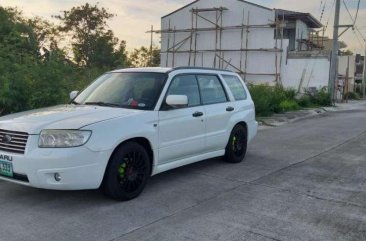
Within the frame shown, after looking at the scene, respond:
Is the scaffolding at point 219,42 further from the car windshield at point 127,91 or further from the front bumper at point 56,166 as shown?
the front bumper at point 56,166

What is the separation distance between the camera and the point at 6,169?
484cm

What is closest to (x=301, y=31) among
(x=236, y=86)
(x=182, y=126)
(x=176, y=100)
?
(x=236, y=86)

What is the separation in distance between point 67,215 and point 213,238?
1643 mm

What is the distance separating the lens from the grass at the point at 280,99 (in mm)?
16688

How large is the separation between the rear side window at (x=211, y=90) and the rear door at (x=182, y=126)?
16cm

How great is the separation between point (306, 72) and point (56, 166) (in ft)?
100

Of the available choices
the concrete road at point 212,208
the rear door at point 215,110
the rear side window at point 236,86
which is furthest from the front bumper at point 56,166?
the rear side window at point 236,86

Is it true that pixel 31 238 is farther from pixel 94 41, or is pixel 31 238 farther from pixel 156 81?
pixel 94 41

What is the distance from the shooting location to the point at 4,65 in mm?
8578

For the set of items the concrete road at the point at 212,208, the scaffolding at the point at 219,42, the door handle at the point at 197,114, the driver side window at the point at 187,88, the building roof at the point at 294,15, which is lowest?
the concrete road at the point at 212,208

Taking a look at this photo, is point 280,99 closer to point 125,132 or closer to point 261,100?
point 261,100

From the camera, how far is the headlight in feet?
15.3

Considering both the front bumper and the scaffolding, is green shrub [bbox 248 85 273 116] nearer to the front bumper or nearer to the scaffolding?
the front bumper

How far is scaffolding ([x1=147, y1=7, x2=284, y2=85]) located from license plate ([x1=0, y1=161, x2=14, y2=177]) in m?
30.0
